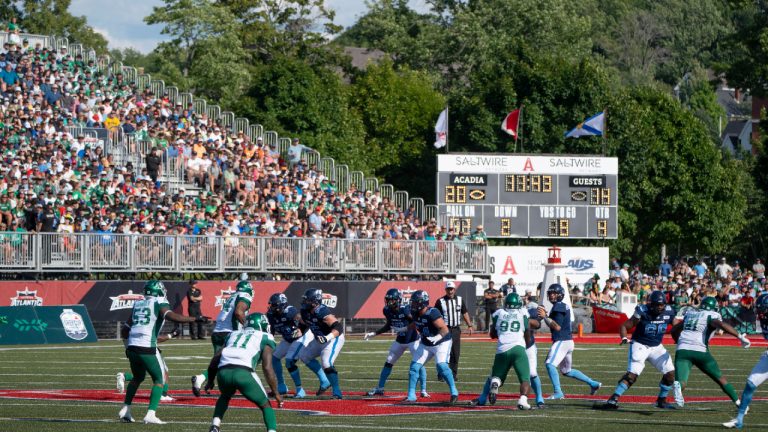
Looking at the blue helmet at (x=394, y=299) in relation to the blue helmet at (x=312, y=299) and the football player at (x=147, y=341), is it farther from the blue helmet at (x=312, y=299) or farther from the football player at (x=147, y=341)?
the football player at (x=147, y=341)

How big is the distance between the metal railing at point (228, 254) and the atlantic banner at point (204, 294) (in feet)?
1.38

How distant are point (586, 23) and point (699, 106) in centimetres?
2503

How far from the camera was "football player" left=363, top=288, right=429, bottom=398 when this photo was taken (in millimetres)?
19453

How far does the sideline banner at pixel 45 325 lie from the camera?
31.9m

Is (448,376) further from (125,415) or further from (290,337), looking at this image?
(125,415)

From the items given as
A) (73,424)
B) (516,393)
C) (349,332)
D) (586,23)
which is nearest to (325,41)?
(586,23)

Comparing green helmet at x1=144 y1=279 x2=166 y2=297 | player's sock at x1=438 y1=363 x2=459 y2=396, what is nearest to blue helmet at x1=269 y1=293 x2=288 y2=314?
player's sock at x1=438 y1=363 x2=459 y2=396

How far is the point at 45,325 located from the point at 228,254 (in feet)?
17.2

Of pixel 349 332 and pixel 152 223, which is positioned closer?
pixel 152 223

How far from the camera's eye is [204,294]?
115 feet

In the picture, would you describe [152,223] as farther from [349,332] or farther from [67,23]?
[67,23]

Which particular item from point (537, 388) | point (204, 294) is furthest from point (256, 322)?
point (204, 294)

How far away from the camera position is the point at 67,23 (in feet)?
229

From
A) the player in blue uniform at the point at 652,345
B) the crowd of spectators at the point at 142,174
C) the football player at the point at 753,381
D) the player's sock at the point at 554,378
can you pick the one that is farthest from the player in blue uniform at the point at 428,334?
the crowd of spectators at the point at 142,174
